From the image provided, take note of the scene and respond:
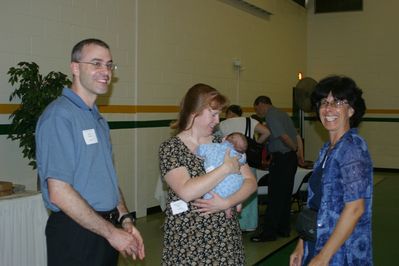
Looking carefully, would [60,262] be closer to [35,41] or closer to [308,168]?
[35,41]

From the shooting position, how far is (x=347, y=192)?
197 cm

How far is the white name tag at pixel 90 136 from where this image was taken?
205 centimetres

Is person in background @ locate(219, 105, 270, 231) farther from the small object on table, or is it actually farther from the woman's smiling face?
the woman's smiling face

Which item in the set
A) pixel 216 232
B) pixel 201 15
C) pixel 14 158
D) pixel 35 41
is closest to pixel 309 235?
pixel 216 232

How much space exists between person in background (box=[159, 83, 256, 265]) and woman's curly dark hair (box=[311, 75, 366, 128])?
1.48 feet

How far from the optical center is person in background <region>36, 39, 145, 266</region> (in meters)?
1.95

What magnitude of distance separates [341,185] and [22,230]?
2712mm

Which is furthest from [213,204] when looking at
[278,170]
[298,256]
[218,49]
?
[218,49]

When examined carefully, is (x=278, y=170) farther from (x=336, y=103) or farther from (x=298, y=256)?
(x=336, y=103)

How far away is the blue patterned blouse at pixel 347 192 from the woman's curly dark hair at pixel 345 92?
0.47ft

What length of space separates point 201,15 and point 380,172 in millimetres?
6390

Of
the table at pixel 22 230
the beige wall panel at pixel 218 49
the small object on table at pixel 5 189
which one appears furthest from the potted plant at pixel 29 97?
the beige wall panel at pixel 218 49

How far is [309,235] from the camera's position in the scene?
2131 mm

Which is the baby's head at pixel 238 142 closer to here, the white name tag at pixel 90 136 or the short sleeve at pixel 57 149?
the white name tag at pixel 90 136
